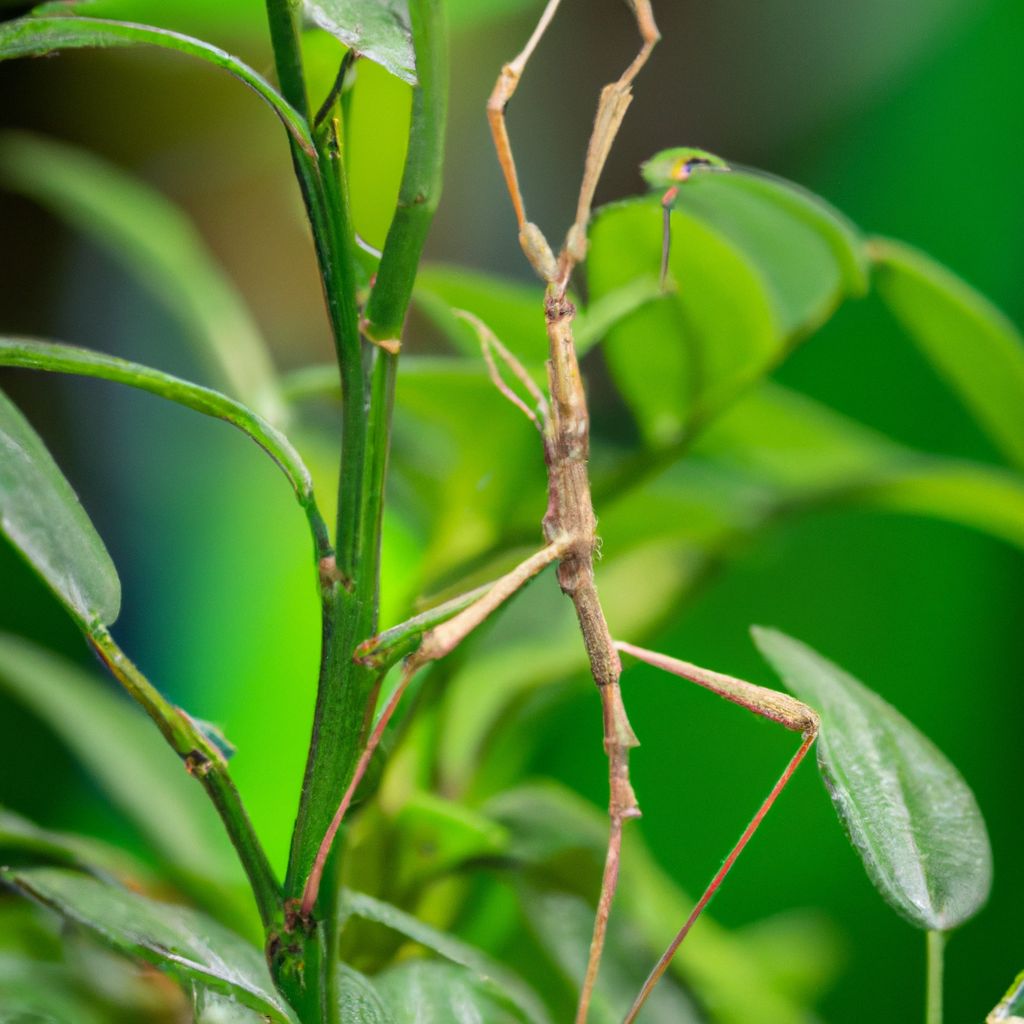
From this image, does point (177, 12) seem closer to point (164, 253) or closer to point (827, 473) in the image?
point (164, 253)

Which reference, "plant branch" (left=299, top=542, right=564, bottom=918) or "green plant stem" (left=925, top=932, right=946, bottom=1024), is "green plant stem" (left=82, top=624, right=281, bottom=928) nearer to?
"plant branch" (left=299, top=542, right=564, bottom=918)

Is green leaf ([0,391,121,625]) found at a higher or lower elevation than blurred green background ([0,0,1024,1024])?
lower

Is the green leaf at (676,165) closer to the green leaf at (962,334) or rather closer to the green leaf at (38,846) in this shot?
the green leaf at (962,334)

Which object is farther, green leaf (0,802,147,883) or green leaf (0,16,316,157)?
green leaf (0,802,147,883)

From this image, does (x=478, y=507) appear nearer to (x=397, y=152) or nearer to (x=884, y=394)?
(x=397, y=152)

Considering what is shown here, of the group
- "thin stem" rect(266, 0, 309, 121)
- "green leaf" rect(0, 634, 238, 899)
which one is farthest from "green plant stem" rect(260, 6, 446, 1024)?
"green leaf" rect(0, 634, 238, 899)

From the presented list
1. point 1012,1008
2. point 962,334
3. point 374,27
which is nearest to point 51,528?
point 374,27

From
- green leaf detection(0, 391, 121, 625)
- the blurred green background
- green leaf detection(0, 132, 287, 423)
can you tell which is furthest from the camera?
the blurred green background

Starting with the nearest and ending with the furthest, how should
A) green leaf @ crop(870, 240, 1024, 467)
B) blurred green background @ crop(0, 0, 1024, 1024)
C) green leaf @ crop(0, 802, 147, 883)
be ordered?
1. green leaf @ crop(0, 802, 147, 883)
2. green leaf @ crop(870, 240, 1024, 467)
3. blurred green background @ crop(0, 0, 1024, 1024)
